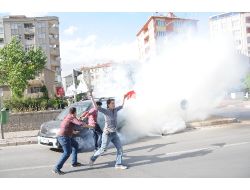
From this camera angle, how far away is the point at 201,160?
8.55 meters

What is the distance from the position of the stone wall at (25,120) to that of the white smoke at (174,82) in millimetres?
3592

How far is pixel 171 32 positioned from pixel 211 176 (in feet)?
32.8

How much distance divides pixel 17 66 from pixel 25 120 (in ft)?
32.7

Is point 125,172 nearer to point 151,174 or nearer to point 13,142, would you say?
point 151,174

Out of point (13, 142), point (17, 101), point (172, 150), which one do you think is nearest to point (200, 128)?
point (172, 150)

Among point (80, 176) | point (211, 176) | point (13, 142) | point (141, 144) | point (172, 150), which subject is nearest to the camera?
point (211, 176)

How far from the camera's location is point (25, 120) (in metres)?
18.1

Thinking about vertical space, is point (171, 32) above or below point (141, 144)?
above

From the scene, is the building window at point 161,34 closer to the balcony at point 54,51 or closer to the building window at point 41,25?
the balcony at point 54,51

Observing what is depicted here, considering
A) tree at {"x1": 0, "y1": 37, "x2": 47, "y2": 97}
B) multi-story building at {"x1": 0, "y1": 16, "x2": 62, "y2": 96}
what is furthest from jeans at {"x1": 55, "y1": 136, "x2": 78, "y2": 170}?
multi-story building at {"x1": 0, "y1": 16, "x2": 62, "y2": 96}

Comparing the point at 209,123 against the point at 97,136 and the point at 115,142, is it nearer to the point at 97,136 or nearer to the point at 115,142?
the point at 97,136

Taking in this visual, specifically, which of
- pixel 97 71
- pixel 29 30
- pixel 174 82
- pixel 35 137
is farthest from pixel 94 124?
pixel 29 30

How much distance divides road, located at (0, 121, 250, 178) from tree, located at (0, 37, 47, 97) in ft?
45.2

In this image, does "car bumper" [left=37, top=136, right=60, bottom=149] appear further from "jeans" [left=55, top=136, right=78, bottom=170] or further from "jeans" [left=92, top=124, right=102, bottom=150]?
"jeans" [left=55, top=136, right=78, bottom=170]
